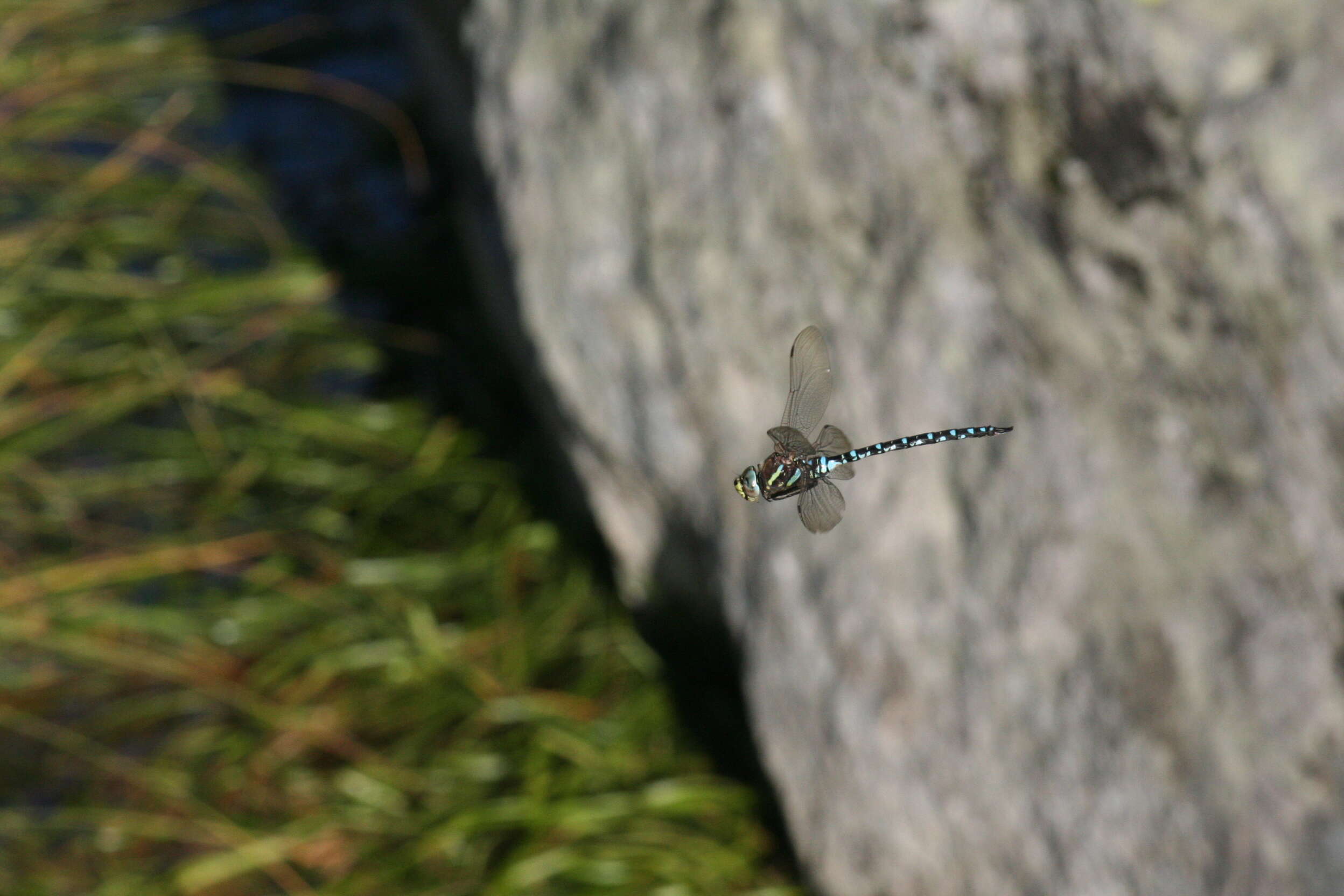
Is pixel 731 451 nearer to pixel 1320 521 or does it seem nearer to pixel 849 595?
pixel 849 595

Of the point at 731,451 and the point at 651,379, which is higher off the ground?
the point at 651,379

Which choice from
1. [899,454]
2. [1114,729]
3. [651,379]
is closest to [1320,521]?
[1114,729]

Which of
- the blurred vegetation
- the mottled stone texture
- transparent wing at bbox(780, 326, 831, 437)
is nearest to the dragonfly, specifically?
transparent wing at bbox(780, 326, 831, 437)

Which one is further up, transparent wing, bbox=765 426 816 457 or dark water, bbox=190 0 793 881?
dark water, bbox=190 0 793 881

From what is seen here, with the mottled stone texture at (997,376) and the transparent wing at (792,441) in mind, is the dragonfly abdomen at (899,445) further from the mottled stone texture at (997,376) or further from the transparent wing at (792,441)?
the mottled stone texture at (997,376)

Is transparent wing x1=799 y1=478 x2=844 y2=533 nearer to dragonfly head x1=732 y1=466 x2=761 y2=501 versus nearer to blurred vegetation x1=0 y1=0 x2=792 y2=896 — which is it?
dragonfly head x1=732 y1=466 x2=761 y2=501

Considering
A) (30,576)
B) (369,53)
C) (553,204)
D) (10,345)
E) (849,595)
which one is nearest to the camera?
(849,595)

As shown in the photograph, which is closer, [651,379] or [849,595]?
[849,595]
